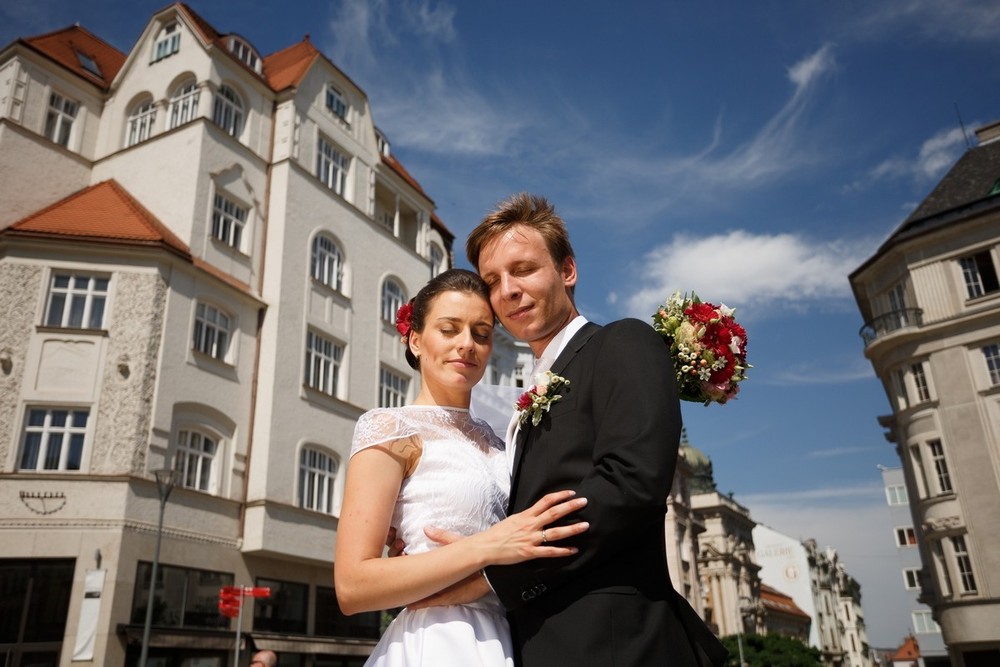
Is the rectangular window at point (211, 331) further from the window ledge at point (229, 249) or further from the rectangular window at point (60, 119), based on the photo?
the rectangular window at point (60, 119)

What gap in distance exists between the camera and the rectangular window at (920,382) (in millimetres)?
31328

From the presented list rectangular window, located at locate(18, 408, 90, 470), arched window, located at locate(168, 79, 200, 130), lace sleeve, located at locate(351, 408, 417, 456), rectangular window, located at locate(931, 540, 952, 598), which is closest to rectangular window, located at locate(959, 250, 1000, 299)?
rectangular window, located at locate(931, 540, 952, 598)

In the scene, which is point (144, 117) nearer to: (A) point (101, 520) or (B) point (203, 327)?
(B) point (203, 327)

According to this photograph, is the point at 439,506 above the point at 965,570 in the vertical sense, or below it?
below

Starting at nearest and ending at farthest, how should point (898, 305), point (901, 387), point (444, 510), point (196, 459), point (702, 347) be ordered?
point (444, 510)
point (702, 347)
point (196, 459)
point (901, 387)
point (898, 305)

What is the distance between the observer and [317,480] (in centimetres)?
2467

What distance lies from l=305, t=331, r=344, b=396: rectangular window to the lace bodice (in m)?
22.5

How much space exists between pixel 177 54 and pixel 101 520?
54.0ft

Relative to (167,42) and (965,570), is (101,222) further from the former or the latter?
(965,570)

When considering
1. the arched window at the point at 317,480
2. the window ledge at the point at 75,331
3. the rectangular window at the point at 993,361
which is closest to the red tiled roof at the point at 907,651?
the rectangular window at the point at 993,361

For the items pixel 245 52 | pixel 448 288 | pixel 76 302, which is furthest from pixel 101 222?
pixel 448 288

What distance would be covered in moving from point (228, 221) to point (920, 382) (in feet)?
92.8

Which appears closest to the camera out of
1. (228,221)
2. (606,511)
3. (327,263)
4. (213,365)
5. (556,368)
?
(606,511)

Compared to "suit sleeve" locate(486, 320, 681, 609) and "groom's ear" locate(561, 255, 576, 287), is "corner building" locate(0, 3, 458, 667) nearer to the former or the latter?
"groom's ear" locate(561, 255, 576, 287)
